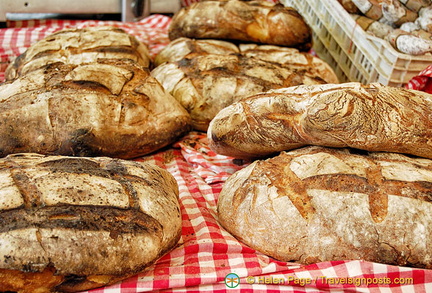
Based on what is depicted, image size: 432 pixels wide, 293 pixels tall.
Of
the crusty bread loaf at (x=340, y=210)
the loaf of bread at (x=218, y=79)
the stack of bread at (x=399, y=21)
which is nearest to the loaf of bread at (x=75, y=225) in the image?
the crusty bread loaf at (x=340, y=210)

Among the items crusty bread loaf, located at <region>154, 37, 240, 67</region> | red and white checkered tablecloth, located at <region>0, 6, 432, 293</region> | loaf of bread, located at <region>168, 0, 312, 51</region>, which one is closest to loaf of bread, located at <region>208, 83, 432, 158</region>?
red and white checkered tablecloth, located at <region>0, 6, 432, 293</region>

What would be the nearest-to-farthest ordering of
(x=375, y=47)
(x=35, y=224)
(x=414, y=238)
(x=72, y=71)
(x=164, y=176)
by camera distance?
(x=35, y=224) → (x=414, y=238) → (x=164, y=176) → (x=72, y=71) → (x=375, y=47)

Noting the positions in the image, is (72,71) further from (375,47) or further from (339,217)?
(375,47)

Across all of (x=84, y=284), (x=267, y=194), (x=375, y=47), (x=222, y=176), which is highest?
(x=375, y=47)

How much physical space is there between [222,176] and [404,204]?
1068 millimetres

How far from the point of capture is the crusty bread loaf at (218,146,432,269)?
5.64 feet

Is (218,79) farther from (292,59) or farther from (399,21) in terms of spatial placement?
(399,21)

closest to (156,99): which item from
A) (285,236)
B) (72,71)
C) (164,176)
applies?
(72,71)

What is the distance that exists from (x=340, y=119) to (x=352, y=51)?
181cm

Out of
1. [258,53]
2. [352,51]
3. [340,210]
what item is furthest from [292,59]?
[340,210]

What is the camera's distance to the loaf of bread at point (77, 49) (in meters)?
2.98

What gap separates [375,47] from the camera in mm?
3057

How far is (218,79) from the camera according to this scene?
2957mm

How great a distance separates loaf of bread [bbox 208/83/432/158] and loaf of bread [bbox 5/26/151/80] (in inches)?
52.8
